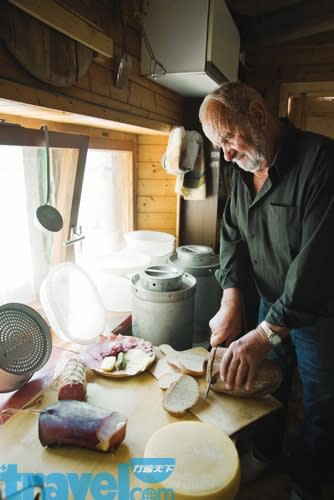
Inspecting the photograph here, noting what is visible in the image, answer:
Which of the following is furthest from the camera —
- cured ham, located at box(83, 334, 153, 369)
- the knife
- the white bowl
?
the white bowl

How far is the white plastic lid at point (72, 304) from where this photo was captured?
1.37m

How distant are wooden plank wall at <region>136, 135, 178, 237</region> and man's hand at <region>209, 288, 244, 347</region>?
1.19m

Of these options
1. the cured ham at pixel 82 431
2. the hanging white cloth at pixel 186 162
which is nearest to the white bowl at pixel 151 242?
the hanging white cloth at pixel 186 162

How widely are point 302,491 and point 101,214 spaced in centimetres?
182

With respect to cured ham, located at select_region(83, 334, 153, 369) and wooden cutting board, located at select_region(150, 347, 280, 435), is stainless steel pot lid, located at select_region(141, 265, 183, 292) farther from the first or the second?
wooden cutting board, located at select_region(150, 347, 280, 435)

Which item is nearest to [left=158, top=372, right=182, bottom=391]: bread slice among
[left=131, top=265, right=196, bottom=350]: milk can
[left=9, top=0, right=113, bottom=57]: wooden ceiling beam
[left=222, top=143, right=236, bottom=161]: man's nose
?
[left=131, top=265, right=196, bottom=350]: milk can

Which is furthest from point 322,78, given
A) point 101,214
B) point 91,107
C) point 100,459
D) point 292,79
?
point 100,459

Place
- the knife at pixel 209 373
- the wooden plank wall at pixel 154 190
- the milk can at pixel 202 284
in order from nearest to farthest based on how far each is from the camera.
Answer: the knife at pixel 209 373 < the milk can at pixel 202 284 < the wooden plank wall at pixel 154 190

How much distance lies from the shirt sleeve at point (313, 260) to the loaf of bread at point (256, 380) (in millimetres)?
180

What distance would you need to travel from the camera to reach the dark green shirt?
3.80 ft

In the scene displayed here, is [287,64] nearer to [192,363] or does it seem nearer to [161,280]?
[161,280]

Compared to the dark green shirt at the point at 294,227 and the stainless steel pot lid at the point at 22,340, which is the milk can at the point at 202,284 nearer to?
the dark green shirt at the point at 294,227

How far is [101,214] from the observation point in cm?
242

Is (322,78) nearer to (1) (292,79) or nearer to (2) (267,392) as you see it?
(1) (292,79)
